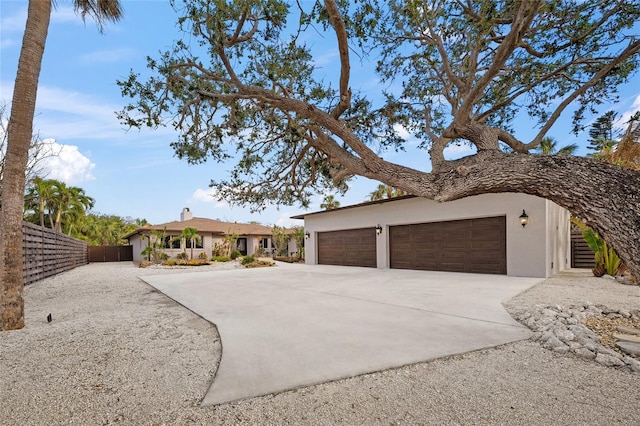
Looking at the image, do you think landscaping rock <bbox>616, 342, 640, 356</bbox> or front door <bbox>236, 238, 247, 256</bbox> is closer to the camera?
landscaping rock <bbox>616, 342, 640, 356</bbox>

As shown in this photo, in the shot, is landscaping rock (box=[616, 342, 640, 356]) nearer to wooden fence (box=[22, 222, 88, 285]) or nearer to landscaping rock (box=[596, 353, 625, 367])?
landscaping rock (box=[596, 353, 625, 367])

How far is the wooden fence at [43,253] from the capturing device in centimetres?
949

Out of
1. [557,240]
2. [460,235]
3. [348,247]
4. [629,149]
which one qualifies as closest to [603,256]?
[557,240]

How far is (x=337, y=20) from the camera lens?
4.16 meters

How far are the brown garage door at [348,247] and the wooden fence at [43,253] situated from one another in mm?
12289

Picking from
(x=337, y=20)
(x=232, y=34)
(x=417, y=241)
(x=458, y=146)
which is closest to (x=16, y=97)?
(x=232, y=34)

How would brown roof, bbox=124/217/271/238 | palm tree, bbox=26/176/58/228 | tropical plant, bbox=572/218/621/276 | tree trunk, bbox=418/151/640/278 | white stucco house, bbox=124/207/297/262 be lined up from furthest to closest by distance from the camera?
1. brown roof, bbox=124/217/271/238
2. white stucco house, bbox=124/207/297/262
3. palm tree, bbox=26/176/58/228
4. tropical plant, bbox=572/218/621/276
5. tree trunk, bbox=418/151/640/278

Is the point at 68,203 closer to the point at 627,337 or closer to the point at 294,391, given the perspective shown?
the point at 294,391

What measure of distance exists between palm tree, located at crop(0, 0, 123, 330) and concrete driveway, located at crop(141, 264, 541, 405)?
104 inches

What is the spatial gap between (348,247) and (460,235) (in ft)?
20.2

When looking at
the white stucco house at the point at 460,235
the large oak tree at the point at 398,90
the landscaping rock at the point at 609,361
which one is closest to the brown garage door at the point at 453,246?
the white stucco house at the point at 460,235

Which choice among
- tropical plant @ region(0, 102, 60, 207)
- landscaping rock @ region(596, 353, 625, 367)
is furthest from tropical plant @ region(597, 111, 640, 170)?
tropical plant @ region(0, 102, 60, 207)

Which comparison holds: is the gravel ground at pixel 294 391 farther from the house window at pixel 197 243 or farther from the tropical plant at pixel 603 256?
the house window at pixel 197 243

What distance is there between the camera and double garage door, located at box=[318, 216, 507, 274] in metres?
10.8
